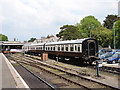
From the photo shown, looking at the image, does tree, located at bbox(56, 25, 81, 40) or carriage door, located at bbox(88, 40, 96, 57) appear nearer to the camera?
carriage door, located at bbox(88, 40, 96, 57)

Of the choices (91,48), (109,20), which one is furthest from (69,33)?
(109,20)

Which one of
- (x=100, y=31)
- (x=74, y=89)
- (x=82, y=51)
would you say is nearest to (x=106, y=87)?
(x=74, y=89)

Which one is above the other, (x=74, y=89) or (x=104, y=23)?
(x=104, y=23)

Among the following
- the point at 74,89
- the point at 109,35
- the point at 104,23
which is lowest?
the point at 74,89

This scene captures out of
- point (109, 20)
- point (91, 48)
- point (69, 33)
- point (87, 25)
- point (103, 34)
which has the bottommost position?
point (91, 48)

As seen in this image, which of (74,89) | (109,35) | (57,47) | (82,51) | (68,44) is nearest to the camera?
(74,89)

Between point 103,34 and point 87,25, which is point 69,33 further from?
point 87,25

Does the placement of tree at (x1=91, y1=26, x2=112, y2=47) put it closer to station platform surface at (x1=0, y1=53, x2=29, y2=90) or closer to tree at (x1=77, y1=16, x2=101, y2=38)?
tree at (x1=77, y1=16, x2=101, y2=38)

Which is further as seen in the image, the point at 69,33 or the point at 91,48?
the point at 69,33

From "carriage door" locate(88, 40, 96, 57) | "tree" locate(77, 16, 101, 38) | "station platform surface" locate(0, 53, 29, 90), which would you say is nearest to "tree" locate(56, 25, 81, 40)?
"carriage door" locate(88, 40, 96, 57)

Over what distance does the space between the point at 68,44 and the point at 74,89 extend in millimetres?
12047

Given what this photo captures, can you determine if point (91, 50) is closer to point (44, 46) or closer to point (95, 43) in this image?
point (95, 43)

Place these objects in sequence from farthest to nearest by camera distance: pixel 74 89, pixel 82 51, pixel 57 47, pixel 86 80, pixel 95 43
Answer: pixel 57 47 → pixel 95 43 → pixel 82 51 → pixel 86 80 → pixel 74 89

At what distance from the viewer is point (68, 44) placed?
19922 mm
